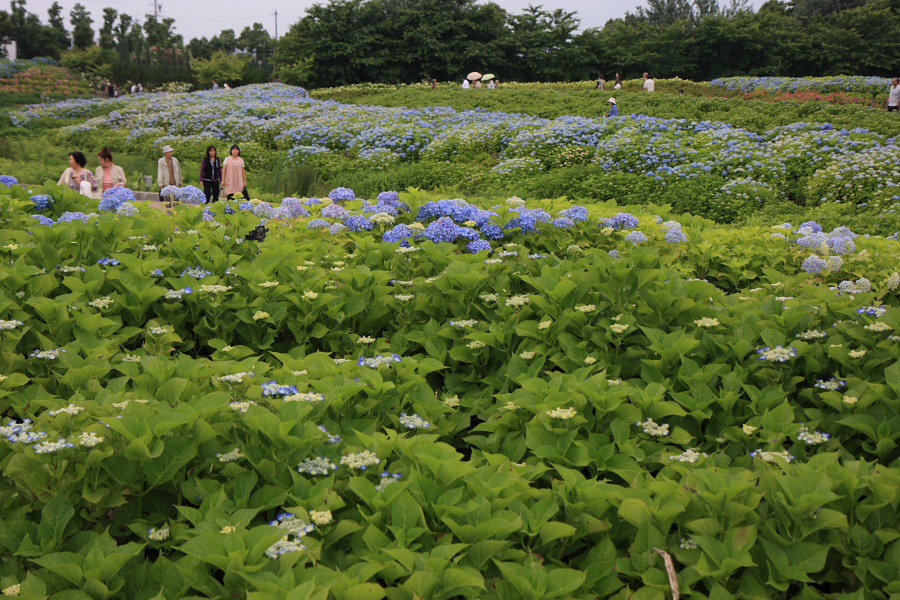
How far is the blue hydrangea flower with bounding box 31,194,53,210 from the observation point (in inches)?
221

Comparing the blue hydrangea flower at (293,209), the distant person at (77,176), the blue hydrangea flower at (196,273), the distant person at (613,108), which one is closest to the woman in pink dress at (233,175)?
the distant person at (77,176)

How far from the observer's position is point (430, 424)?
2814mm

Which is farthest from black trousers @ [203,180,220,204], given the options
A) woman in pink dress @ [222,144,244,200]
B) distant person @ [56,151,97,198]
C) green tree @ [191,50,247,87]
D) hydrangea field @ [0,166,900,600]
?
green tree @ [191,50,247,87]

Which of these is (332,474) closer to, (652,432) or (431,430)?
(431,430)

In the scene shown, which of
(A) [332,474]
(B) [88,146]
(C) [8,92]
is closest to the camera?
(A) [332,474]

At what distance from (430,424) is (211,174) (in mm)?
10178

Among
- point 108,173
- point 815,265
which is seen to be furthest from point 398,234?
point 108,173

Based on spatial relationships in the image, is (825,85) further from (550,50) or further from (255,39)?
(255,39)

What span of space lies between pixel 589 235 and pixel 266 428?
3.52 meters

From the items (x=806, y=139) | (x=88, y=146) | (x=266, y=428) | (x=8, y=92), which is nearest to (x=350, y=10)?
(x=8, y=92)

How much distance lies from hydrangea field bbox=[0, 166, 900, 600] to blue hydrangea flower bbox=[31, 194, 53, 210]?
889 millimetres

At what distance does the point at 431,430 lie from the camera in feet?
9.44

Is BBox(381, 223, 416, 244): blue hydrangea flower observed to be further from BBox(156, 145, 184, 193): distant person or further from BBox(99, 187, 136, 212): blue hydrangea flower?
BBox(156, 145, 184, 193): distant person

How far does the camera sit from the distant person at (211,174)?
38.7ft
